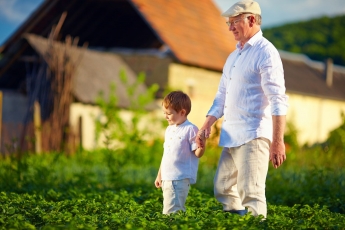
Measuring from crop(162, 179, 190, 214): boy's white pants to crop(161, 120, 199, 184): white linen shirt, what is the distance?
49 mm

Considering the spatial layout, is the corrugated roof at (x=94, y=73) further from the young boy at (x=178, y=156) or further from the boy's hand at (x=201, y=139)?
the boy's hand at (x=201, y=139)

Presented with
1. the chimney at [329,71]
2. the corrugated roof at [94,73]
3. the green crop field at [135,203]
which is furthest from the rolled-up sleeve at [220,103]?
the chimney at [329,71]

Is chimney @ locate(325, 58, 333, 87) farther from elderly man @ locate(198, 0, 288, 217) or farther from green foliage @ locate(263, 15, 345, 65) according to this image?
elderly man @ locate(198, 0, 288, 217)

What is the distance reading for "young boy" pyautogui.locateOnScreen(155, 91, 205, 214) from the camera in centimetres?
575

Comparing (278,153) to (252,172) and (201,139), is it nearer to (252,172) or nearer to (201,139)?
(252,172)

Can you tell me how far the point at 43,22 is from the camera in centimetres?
2067

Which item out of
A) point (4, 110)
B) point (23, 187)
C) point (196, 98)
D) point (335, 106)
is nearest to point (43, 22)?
point (4, 110)

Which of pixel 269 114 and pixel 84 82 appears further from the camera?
pixel 84 82

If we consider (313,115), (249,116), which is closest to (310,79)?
(313,115)

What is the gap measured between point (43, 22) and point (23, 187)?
42.8 ft

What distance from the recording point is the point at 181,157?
19.0 ft

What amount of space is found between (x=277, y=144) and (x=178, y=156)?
94 cm

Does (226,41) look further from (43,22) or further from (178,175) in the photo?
(178,175)

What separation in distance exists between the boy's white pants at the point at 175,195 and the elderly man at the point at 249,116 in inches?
12.4
